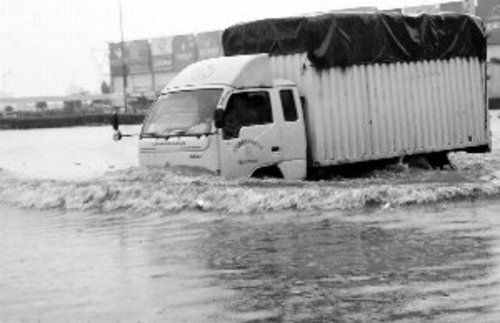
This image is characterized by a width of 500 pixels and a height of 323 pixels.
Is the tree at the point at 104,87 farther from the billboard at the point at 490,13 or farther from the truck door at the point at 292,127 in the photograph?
the truck door at the point at 292,127

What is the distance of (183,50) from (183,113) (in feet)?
375

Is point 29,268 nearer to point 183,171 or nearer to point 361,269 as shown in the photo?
point 361,269

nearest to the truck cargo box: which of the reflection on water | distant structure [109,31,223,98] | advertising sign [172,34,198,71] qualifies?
the reflection on water

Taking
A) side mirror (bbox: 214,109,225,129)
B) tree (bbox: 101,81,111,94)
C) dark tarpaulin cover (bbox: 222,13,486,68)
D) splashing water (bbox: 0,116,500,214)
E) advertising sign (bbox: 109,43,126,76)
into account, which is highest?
advertising sign (bbox: 109,43,126,76)

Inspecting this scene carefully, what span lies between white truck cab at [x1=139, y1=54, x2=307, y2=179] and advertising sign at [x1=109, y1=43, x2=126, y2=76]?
113331 mm

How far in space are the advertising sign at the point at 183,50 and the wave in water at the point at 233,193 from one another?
11111 centimetres

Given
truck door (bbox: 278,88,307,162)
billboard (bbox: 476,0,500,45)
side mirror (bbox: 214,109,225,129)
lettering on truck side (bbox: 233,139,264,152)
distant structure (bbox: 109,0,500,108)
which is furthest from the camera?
distant structure (bbox: 109,0,500,108)

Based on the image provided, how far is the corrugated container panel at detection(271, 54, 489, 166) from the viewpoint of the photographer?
45.4ft

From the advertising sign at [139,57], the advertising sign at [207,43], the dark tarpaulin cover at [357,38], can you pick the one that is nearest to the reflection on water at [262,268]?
the dark tarpaulin cover at [357,38]

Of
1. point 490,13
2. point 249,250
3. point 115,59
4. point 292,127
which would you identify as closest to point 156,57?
point 115,59

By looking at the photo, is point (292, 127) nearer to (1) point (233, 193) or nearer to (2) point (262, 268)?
(1) point (233, 193)

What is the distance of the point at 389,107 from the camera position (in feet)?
49.0

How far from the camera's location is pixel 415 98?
610 inches

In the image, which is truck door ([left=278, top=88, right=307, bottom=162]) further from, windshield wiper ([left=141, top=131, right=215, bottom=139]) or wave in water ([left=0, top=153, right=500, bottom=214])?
windshield wiper ([left=141, top=131, right=215, bottom=139])
